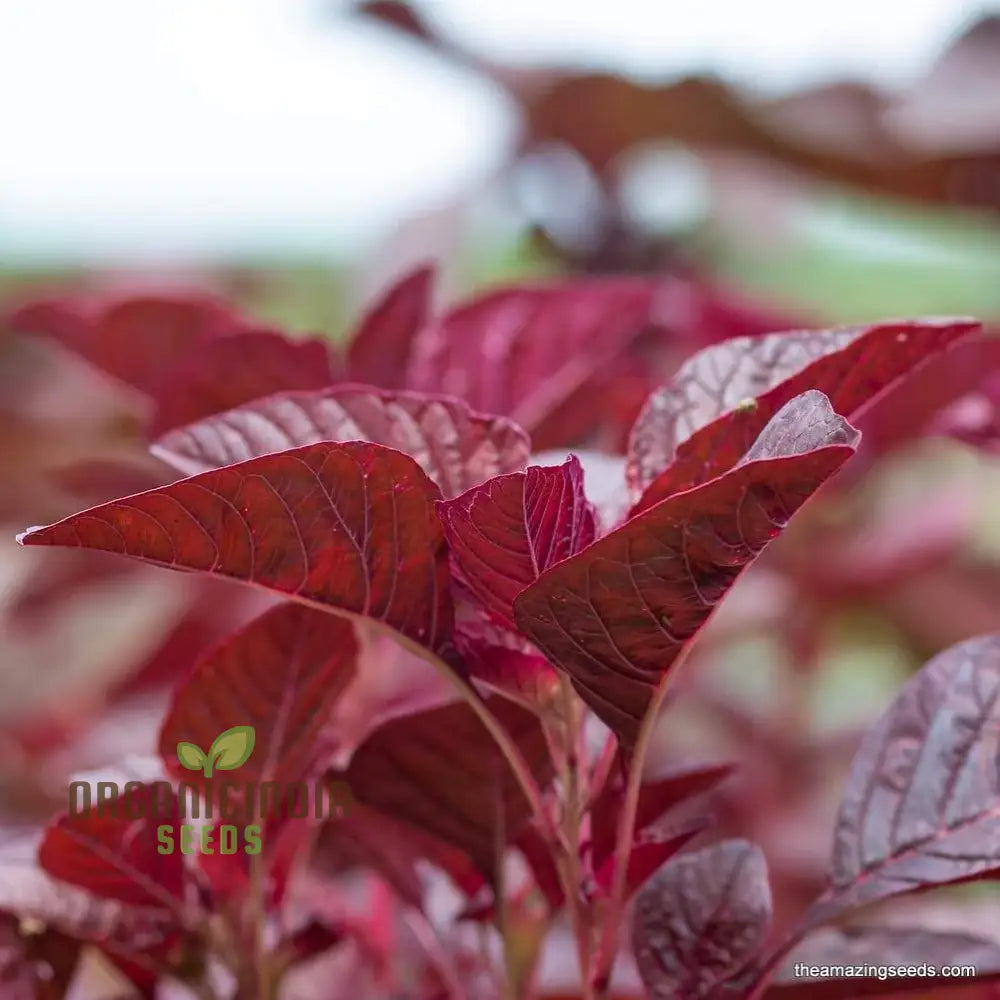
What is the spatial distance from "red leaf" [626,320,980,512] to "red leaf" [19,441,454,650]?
8cm

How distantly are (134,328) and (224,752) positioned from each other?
29cm

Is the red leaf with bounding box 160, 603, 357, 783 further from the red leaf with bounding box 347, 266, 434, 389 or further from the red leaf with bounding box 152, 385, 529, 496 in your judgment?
the red leaf with bounding box 347, 266, 434, 389

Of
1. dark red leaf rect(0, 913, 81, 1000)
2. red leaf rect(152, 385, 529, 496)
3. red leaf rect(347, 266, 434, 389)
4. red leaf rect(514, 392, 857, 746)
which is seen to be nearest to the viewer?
red leaf rect(514, 392, 857, 746)

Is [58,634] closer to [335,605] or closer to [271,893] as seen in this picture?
[271,893]

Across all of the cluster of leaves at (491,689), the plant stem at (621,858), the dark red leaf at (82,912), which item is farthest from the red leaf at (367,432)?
the dark red leaf at (82,912)

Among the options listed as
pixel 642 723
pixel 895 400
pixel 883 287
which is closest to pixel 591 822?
pixel 642 723

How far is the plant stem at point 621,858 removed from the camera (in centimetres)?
38

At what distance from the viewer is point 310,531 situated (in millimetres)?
351

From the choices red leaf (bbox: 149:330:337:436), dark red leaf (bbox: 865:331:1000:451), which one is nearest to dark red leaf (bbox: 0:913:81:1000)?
red leaf (bbox: 149:330:337:436)

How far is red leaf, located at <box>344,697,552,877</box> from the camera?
432mm

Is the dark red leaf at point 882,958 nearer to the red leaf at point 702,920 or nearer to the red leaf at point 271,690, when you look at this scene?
the red leaf at point 702,920

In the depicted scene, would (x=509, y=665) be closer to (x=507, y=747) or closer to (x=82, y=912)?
(x=507, y=747)

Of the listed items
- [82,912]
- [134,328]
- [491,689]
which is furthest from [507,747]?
[134,328]

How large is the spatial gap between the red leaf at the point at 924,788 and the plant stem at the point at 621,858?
79 mm
